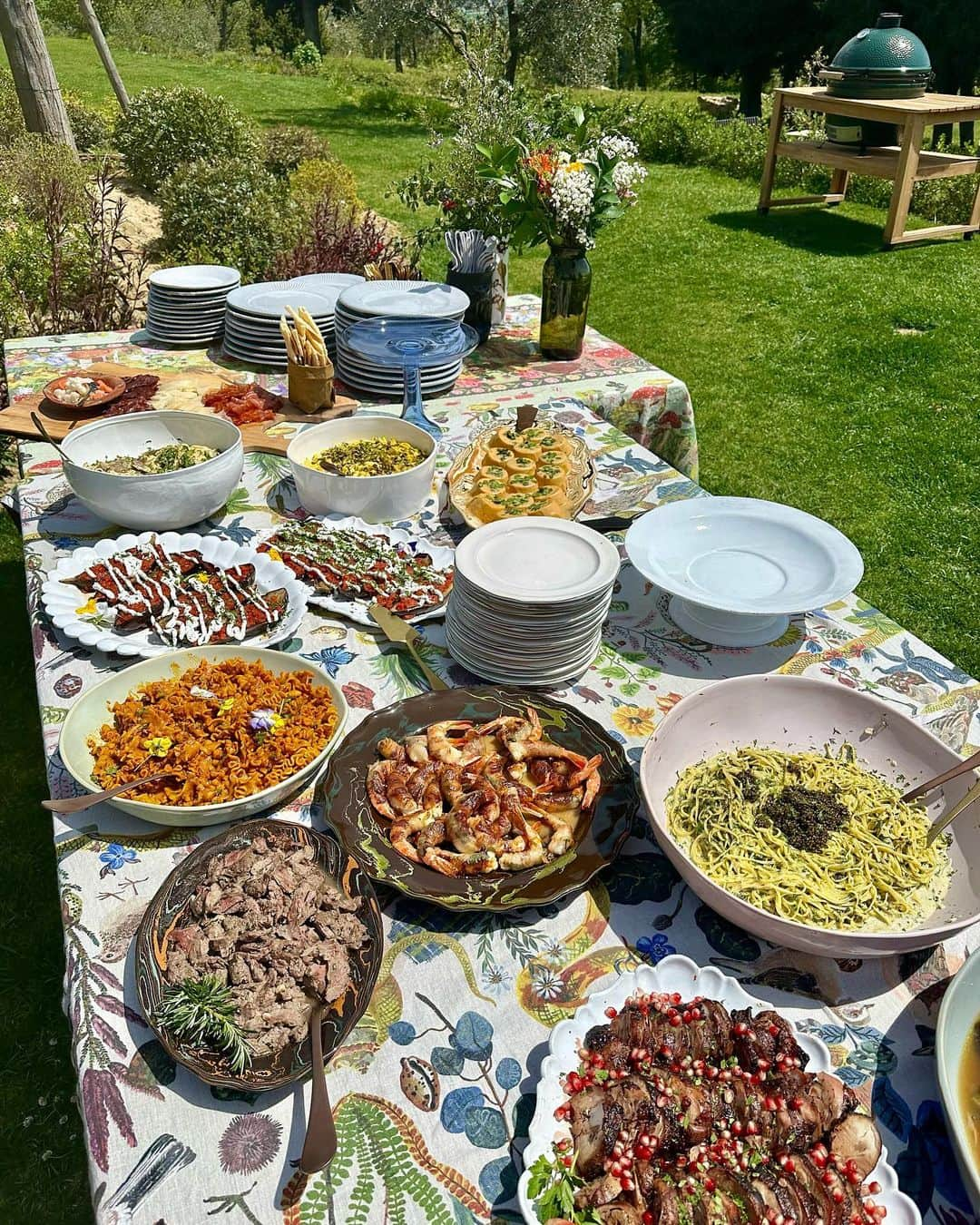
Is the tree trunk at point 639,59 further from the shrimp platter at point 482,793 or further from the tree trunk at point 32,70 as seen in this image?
the shrimp platter at point 482,793

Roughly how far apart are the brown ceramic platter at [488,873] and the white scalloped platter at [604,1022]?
242 mm

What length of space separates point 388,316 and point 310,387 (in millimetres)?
574

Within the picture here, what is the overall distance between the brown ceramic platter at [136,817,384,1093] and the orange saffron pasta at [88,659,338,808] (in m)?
0.14

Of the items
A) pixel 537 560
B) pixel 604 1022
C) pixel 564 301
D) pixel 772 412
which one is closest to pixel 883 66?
pixel 772 412

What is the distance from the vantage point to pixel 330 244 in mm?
8250

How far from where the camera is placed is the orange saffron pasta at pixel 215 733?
6.59 ft

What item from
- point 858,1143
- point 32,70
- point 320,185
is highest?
point 32,70

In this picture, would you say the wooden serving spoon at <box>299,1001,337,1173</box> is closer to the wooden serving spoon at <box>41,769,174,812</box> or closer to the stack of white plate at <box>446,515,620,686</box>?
the wooden serving spoon at <box>41,769,174,812</box>

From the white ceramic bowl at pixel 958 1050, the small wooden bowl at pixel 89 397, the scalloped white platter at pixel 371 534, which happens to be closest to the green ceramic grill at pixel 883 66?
the small wooden bowl at pixel 89 397

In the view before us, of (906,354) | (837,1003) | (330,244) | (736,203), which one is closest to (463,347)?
(837,1003)

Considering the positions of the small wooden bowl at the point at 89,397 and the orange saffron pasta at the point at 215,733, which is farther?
the small wooden bowl at the point at 89,397

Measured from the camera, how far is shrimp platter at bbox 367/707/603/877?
6.08 feet

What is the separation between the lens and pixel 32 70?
10.9 metres

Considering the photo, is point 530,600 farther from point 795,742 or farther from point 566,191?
point 566,191
